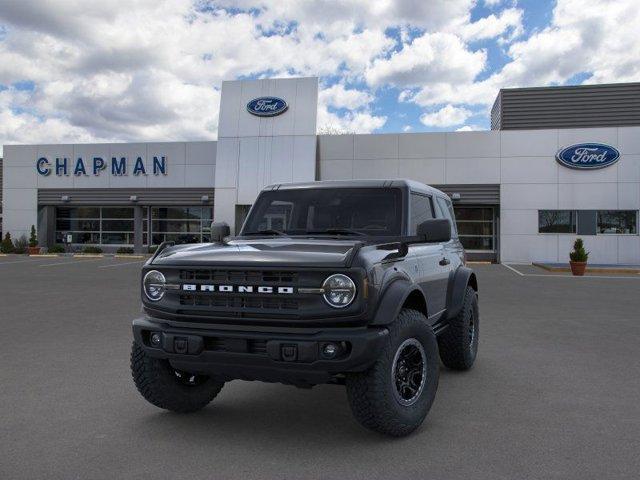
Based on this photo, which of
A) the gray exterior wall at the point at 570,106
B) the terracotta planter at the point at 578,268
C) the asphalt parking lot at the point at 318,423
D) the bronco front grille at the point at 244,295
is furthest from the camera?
the gray exterior wall at the point at 570,106

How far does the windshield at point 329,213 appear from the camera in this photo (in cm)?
490

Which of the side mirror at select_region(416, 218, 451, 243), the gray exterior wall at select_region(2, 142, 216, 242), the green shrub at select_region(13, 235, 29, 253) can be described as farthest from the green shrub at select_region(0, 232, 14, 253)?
the side mirror at select_region(416, 218, 451, 243)

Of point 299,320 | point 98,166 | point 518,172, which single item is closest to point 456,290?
point 299,320

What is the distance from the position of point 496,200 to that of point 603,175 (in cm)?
456

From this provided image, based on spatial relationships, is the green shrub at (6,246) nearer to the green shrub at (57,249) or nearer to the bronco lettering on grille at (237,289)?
the green shrub at (57,249)

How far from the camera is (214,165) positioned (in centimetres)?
2953

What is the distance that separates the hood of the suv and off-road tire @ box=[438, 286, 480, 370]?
6.41 feet

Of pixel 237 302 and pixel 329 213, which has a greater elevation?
pixel 329 213

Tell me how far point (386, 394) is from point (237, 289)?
119 cm

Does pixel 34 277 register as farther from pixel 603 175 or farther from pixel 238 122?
pixel 603 175

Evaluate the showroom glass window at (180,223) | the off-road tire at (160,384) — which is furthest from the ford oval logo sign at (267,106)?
the off-road tire at (160,384)

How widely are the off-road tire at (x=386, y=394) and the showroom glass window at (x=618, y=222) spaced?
24.2m

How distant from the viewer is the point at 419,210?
17.2ft

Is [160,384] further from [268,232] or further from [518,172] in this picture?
[518,172]
